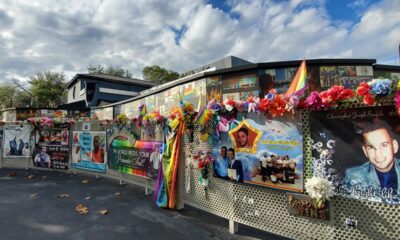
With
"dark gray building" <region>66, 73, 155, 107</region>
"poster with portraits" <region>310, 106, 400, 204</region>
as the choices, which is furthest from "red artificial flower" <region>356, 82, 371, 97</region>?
"dark gray building" <region>66, 73, 155, 107</region>

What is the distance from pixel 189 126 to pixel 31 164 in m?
8.74

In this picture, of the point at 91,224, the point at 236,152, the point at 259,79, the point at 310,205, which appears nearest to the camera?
the point at 310,205

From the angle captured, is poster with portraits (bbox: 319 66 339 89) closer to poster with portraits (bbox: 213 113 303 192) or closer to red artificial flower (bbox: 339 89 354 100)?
poster with portraits (bbox: 213 113 303 192)

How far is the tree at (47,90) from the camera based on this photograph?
159 ft

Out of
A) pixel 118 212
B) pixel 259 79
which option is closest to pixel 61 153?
pixel 118 212

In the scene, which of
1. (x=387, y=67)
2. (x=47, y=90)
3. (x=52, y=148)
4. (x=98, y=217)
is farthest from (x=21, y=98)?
(x=387, y=67)

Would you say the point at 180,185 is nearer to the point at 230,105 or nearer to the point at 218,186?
the point at 218,186

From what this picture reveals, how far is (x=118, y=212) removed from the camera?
206 inches

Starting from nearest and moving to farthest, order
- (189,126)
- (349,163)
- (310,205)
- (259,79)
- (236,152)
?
(349,163)
(310,205)
(236,152)
(189,126)
(259,79)

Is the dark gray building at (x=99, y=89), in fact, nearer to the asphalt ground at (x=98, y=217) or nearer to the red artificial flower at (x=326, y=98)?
the asphalt ground at (x=98, y=217)

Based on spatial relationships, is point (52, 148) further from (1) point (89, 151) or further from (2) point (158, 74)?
(2) point (158, 74)

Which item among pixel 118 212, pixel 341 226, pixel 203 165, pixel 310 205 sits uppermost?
pixel 203 165

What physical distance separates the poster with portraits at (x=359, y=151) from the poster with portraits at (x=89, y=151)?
23.0 feet

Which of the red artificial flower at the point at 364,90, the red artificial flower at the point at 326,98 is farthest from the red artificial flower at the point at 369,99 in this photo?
the red artificial flower at the point at 326,98
